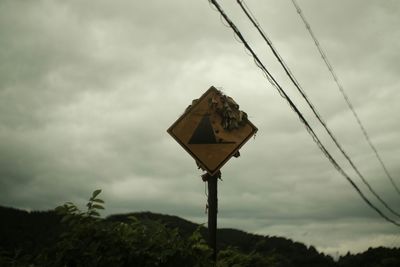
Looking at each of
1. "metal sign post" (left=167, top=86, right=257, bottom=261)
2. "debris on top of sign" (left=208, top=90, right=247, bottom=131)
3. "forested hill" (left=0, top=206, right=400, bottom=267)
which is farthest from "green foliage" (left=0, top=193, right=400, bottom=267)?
"debris on top of sign" (left=208, top=90, right=247, bottom=131)

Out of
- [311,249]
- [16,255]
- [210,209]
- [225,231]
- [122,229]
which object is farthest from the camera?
[225,231]

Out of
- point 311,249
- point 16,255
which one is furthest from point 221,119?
point 311,249

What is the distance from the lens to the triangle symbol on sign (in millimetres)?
3691

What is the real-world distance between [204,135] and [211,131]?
9cm

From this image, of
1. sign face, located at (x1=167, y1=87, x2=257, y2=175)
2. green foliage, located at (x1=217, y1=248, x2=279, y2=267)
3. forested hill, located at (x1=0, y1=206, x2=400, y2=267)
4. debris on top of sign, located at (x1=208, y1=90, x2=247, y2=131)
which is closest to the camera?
forested hill, located at (x1=0, y1=206, x2=400, y2=267)

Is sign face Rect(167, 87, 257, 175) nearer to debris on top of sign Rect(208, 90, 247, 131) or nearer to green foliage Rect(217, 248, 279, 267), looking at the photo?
debris on top of sign Rect(208, 90, 247, 131)

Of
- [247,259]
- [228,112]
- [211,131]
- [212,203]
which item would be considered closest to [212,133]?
[211,131]

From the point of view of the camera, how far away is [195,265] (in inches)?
111

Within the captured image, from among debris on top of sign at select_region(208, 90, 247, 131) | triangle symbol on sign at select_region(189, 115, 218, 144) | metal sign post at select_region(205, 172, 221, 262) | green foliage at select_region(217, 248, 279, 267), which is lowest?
green foliage at select_region(217, 248, 279, 267)

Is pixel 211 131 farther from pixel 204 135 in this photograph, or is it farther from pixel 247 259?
pixel 247 259

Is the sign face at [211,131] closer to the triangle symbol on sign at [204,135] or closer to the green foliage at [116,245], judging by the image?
the triangle symbol on sign at [204,135]

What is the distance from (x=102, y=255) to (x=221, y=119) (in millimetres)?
1831

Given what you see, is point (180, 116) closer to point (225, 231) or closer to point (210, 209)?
point (210, 209)

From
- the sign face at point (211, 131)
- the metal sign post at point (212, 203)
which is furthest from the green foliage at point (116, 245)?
the sign face at point (211, 131)
